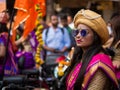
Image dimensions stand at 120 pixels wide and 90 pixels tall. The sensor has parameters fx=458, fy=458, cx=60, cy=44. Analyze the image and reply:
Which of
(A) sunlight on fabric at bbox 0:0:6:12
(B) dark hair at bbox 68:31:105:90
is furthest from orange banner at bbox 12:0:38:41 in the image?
(B) dark hair at bbox 68:31:105:90

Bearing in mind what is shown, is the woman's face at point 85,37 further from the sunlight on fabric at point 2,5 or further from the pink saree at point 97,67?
the sunlight on fabric at point 2,5

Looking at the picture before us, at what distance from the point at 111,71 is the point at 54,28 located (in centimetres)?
741

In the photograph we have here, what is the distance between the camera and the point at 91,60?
419 cm

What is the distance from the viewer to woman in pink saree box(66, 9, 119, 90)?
4098mm

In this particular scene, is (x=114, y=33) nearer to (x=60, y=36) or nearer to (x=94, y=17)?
(x=94, y=17)

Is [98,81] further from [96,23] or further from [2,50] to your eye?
[2,50]

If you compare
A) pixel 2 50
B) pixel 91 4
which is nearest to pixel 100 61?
pixel 2 50

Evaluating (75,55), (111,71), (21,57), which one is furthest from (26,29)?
(111,71)

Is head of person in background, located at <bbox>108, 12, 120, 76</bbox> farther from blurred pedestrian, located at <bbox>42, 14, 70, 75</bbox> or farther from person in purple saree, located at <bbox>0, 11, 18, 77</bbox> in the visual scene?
blurred pedestrian, located at <bbox>42, 14, 70, 75</bbox>

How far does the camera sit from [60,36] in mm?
11406

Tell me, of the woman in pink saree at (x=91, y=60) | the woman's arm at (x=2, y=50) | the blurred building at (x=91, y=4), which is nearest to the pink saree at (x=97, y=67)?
the woman in pink saree at (x=91, y=60)

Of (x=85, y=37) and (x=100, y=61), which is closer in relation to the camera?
(x=100, y=61)

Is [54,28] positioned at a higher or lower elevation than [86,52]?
lower

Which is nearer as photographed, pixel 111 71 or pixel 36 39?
pixel 111 71
